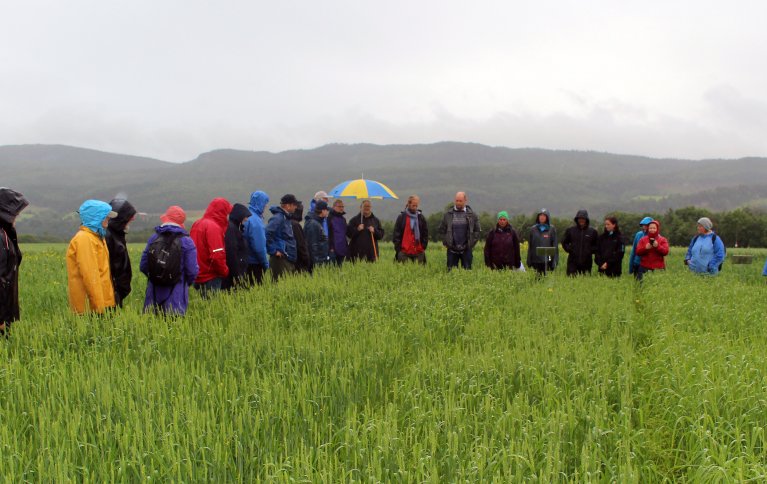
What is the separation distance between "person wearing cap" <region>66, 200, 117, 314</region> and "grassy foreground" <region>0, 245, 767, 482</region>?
332mm

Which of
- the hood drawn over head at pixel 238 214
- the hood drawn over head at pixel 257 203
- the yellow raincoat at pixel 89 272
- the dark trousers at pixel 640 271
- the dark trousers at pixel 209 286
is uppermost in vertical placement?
the hood drawn over head at pixel 257 203

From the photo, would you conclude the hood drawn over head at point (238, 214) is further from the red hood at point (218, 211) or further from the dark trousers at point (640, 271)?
the dark trousers at point (640, 271)

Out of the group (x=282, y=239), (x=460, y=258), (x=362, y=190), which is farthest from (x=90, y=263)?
(x=460, y=258)

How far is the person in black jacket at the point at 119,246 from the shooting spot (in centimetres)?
648

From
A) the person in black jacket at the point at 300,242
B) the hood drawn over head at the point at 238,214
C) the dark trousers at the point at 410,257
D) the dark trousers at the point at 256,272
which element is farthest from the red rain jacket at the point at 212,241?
the dark trousers at the point at 410,257

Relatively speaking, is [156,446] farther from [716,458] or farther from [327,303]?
[327,303]

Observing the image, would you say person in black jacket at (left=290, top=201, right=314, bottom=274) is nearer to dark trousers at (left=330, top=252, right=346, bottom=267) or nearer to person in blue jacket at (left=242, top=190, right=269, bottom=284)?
person in blue jacket at (left=242, top=190, right=269, bottom=284)

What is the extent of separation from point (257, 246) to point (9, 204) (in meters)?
4.12

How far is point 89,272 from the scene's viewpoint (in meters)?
5.88

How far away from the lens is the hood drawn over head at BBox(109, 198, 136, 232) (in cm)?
654

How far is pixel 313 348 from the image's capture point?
496cm

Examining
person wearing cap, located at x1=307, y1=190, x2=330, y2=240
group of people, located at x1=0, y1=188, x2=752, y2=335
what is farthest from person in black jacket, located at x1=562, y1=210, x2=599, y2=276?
person wearing cap, located at x1=307, y1=190, x2=330, y2=240

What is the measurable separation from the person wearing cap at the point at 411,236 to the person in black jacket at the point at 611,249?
3790 millimetres

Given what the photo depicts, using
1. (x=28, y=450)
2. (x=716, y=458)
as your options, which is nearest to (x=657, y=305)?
(x=716, y=458)
